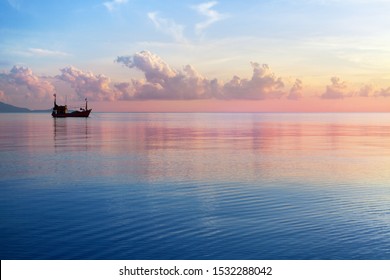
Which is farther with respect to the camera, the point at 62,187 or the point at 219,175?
the point at 219,175

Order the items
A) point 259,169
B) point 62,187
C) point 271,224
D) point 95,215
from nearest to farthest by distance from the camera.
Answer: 1. point 271,224
2. point 95,215
3. point 62,187
4. point 259,169

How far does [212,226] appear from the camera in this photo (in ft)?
70.4

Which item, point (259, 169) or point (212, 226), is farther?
point (259, 169)

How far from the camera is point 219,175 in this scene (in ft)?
123

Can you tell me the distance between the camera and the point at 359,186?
32.8m
